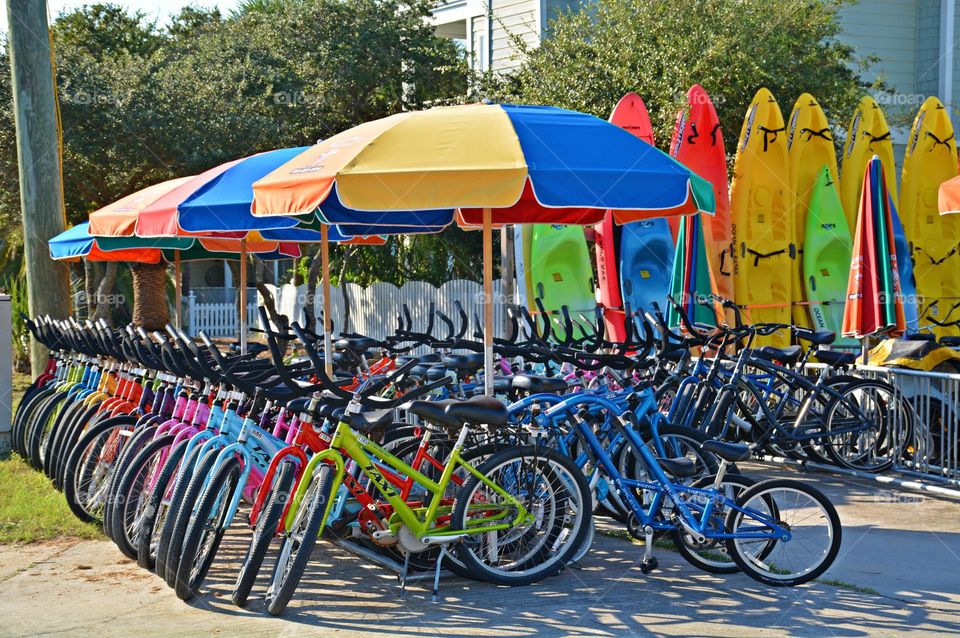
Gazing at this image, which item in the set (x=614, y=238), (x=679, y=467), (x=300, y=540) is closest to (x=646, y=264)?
(x=614, y=238)

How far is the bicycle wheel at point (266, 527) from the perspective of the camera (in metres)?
5.00

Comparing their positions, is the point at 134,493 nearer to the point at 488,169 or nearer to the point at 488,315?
the point at 488,315

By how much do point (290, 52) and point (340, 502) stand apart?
57.9ft

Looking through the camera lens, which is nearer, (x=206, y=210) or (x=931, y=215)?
(x=206, y=210)

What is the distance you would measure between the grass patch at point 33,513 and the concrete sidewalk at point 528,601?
423 mm

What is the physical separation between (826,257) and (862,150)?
6.11 ft

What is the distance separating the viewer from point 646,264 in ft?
40.9

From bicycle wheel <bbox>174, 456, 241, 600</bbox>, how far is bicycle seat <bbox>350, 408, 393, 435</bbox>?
2.19 feet

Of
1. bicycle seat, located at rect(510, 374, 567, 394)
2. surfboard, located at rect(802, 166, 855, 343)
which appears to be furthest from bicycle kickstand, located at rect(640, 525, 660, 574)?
surfboard, located at rect(802, 166, 855, 343)

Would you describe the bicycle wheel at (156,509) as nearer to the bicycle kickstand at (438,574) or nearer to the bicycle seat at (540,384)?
the bicycle kickstand at (438,574)

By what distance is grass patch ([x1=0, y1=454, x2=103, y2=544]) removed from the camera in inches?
267

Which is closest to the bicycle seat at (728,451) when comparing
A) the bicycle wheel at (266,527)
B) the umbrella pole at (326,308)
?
the bicycle wheel at (266,527)

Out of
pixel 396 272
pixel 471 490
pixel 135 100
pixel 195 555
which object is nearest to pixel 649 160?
pixel 471 490

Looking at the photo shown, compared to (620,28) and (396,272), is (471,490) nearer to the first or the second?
(620,28)
